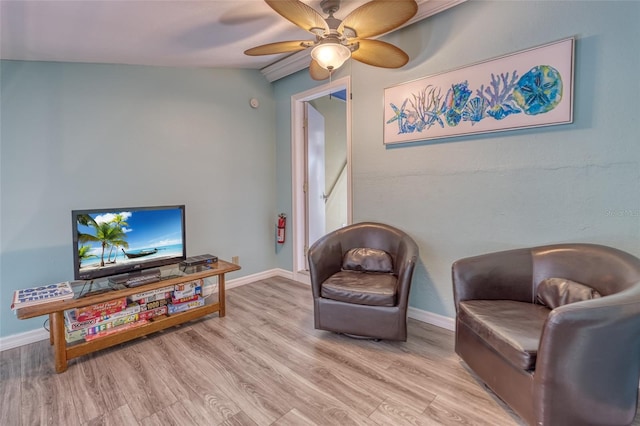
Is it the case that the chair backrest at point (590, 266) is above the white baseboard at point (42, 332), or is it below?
above

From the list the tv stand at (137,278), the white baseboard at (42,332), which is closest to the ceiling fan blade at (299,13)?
the tv stand at (137,278)

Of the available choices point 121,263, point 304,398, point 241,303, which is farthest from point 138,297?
point 304,398

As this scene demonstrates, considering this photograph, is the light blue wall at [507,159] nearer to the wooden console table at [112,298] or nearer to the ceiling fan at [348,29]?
the ceiling fan at [348,29]

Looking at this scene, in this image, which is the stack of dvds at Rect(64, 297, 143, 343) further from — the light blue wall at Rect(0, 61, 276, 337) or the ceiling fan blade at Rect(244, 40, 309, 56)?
the ceiling fan blade at Rect(244, 40, 309, 56)

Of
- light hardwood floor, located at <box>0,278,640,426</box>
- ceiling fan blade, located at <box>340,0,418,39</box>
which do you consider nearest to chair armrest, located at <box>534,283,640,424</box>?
light hardwood floor, located at <box>0,278,640,426</box>

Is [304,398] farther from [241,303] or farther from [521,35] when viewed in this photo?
[521,35]

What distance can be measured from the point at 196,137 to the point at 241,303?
181 cm

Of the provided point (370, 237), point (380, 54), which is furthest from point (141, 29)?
point (370, 237)

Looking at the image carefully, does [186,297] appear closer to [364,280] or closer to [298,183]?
[364,280]

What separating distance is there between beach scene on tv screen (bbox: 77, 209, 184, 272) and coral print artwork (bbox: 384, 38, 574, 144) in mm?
2104

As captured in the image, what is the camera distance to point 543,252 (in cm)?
193

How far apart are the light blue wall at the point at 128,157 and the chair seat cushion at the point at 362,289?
1679mm

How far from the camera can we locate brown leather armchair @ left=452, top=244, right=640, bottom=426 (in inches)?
49.9

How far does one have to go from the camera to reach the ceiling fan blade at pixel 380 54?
2047 mm
